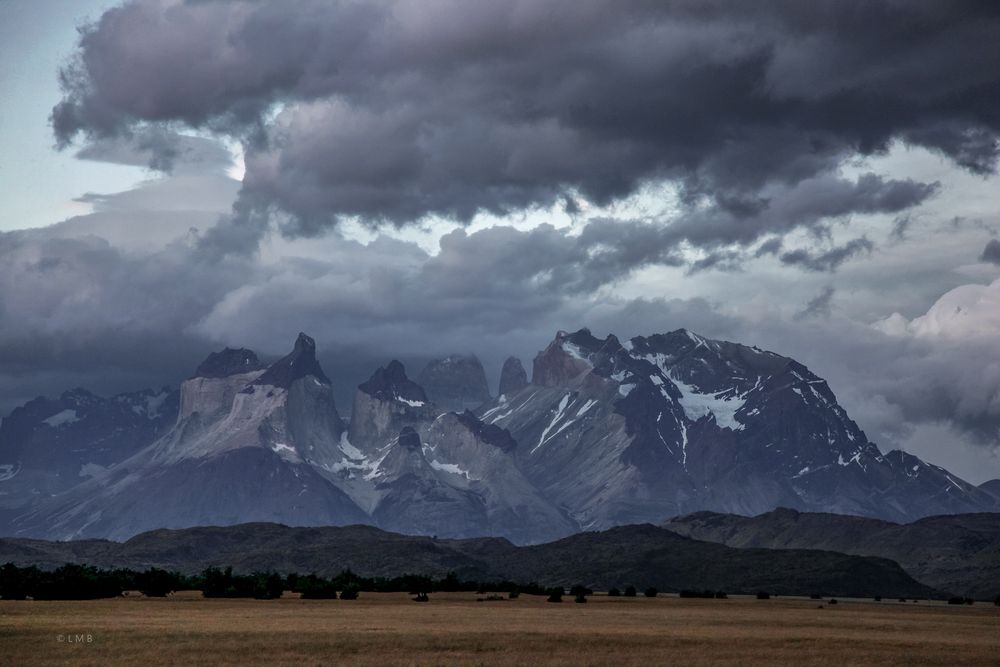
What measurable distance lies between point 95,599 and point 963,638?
108m

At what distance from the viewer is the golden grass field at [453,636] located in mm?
98250

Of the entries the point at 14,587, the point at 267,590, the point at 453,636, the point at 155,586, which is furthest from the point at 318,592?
Answer: the point at 453,636

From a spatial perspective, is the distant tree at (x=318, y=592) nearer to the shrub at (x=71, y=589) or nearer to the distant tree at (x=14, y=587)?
the shrub at (x=71, y=589)

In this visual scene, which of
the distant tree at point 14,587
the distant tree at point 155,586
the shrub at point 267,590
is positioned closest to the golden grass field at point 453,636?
the distant tree at point 14,587

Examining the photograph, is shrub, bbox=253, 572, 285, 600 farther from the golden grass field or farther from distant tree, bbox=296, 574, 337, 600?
the golden grass field

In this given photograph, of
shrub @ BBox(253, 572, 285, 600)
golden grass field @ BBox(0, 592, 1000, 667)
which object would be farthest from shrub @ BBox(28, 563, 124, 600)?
shrub @ BBox(253, 572, 285, 600)

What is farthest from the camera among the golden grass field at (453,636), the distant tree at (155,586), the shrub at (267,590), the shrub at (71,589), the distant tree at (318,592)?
the distant tree at (155,586)

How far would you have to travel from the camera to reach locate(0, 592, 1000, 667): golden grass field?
98250mm

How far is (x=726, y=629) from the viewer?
5207 inches

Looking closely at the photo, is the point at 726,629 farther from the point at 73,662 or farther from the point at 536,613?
the point at 73,662

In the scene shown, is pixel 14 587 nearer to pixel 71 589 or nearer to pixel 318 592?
pixel 71 589

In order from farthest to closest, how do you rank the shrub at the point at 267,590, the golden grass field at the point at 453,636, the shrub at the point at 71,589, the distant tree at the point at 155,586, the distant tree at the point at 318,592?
1. the distant tree at the point at 155,586
2. the distant tree at the point at 318,592
3. the shrub at the point at 267,590
4. the shrub at the point at 71,589
5. the golden grass field at the point at 453,636

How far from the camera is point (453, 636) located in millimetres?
114875

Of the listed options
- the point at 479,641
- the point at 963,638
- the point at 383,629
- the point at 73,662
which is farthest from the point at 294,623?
the point at 963,638
